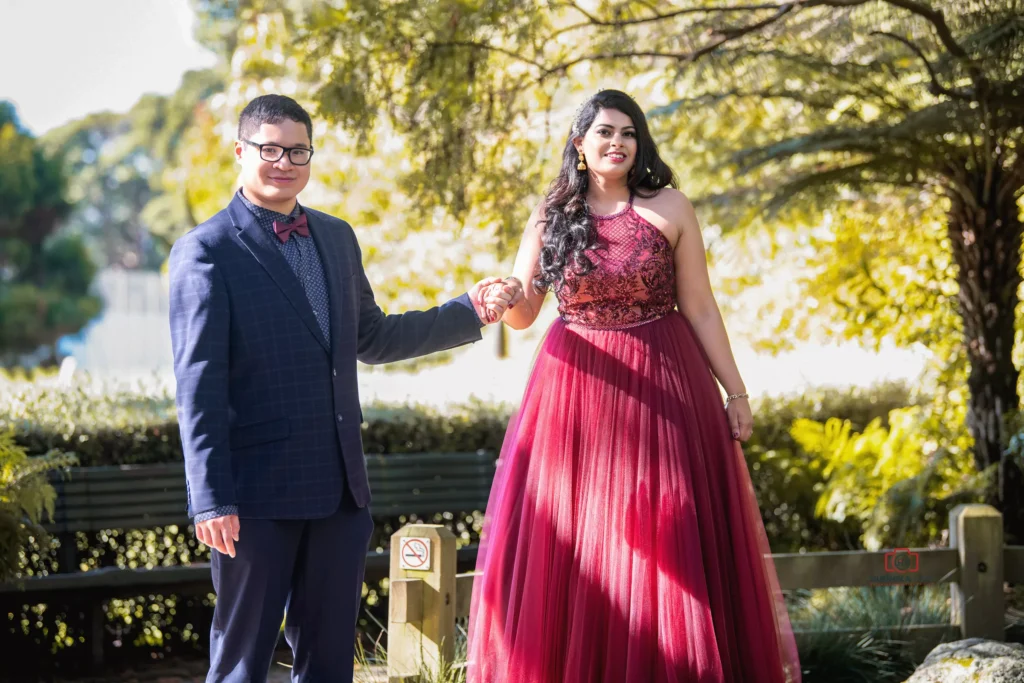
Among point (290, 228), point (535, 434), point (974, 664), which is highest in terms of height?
point (290, 228)

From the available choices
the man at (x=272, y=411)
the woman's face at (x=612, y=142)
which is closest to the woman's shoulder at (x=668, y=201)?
the woman's face at (x=612, y=142)

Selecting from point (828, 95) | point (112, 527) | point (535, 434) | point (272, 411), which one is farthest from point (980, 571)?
point (112, 527)

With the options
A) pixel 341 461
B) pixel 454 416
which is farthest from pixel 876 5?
pixel 341 461

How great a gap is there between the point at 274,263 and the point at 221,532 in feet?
2.37

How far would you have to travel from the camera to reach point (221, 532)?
2.81 m

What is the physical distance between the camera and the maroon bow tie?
3082 millimetres

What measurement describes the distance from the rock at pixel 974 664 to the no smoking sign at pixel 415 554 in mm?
1650

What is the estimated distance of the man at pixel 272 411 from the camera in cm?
286

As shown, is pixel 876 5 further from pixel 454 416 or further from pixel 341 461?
pixel 341 461

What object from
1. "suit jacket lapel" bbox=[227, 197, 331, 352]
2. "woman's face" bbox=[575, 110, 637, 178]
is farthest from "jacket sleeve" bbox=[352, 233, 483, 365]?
"woman's face" bbox=[575, 110, 637, 178]

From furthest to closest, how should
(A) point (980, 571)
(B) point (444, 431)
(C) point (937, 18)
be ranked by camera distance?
(B) point (444, 431)
(C) point (937, 18)
(A) point (980, 571)

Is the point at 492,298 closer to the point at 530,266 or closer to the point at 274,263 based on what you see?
the point at 530,266

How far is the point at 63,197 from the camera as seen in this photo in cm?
3775

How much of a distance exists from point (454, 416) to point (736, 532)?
305cm
